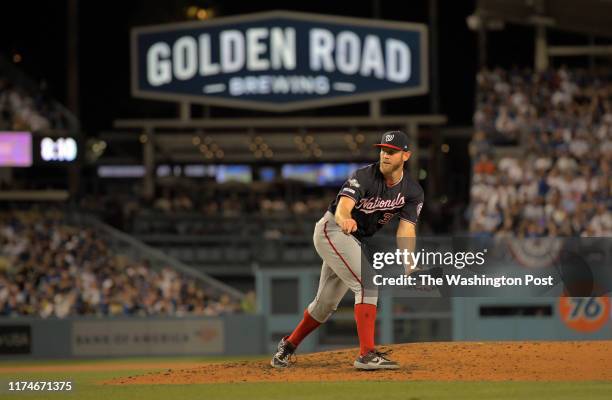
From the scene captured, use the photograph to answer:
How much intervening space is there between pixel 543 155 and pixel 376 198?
1356 cm

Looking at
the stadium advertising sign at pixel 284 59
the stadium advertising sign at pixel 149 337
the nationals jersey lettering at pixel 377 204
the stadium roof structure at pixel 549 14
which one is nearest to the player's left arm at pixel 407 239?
the nationals jersey lettering at pixel 377 204

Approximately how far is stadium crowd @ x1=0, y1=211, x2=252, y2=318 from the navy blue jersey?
38.4 feet

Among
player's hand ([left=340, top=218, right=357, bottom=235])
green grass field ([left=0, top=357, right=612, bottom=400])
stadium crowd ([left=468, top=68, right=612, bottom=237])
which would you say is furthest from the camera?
stadium crowd ([left=468, top=68, right=612, bottom=237])

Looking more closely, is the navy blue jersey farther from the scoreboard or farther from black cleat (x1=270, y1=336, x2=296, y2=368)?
the scoreboard

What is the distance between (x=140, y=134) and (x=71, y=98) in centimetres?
217

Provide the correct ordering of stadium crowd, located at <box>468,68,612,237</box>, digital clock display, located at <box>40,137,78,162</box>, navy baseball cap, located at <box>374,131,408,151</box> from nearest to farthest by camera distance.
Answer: navy baseball cap, located at <box>374,131,408,151</box>
stadium crowd, located at <box>468,68,612,237</box>
digital clock display, located at <box>40,137,78,162</box>

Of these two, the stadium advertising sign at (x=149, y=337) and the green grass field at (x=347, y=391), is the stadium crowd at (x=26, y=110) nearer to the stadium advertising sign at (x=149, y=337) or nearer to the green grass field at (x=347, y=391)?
the stadium advertising sign at (x=149, y=337)

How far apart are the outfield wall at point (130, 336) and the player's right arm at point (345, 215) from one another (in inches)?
460

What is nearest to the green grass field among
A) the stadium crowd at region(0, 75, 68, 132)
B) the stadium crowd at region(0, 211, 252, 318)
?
the stadium crowd at region(0, 211, 252, 318)

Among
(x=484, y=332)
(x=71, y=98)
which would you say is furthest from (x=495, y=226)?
(x=71, y=98)

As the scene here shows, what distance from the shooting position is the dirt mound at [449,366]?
955 cm

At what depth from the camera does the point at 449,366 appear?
1012cm

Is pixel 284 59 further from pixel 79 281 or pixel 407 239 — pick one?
pixel 407 239

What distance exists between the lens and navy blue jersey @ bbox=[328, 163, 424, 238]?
9.31 metres
